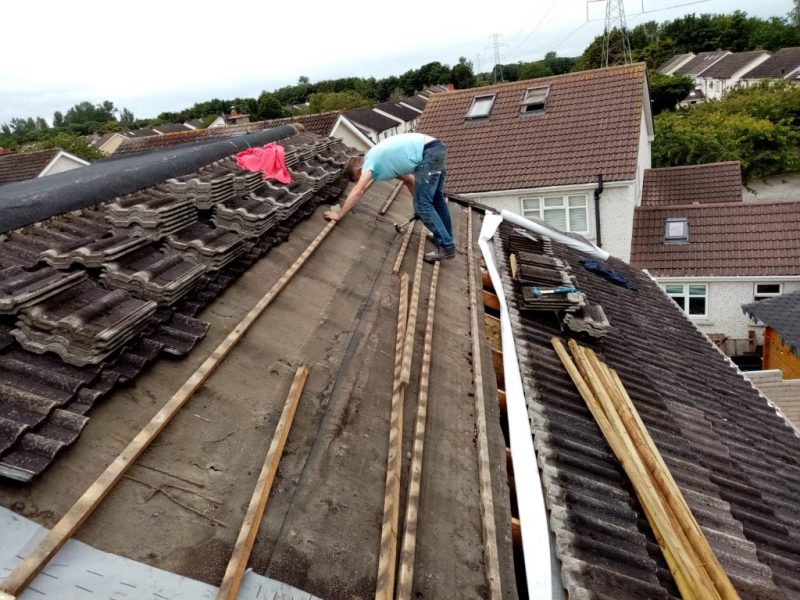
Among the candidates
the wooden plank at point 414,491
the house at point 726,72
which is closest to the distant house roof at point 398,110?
the house at point 726,72

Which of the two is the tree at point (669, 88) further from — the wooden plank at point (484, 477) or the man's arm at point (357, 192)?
the wooden plank at point (484, 477)

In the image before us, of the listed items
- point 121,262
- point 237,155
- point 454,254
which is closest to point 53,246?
point 121,262

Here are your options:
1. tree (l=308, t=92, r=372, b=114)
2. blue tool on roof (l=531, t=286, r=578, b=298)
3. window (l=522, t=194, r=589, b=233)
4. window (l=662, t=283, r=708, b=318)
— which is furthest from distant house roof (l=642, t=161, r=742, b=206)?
tree (l=308, t=92, r=372, b=114)

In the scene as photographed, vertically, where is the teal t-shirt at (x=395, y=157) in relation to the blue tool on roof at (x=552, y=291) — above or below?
above

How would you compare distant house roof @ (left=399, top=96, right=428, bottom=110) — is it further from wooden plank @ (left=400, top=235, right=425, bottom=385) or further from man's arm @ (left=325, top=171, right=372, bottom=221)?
wooden plank @ (left=400, top=235, right=425, bottom=385)

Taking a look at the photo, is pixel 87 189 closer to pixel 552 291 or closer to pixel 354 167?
pixel 354 167

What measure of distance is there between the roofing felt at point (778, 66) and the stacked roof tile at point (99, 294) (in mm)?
69949

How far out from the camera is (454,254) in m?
6.10

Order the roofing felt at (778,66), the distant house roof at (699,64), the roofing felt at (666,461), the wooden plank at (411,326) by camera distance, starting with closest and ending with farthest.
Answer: the roofing felt at (666,461) → the wooden plank at (411,326) → the roofing felt at (778,66) → the distant house roof at (699,64)

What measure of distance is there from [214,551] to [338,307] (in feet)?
7.98

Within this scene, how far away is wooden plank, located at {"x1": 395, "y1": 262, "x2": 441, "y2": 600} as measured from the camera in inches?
82.4

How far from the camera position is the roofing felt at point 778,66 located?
55.4 meters

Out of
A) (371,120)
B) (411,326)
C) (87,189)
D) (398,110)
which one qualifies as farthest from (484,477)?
(398,110)

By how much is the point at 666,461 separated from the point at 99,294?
4.01m
